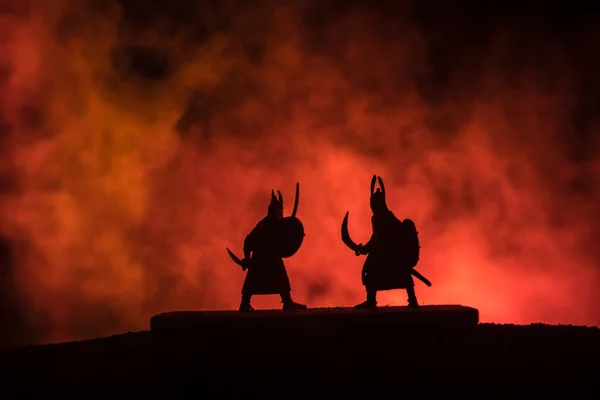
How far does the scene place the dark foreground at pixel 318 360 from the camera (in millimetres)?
3857

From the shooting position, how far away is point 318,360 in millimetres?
4277

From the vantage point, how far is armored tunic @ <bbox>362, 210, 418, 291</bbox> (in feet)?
17.5

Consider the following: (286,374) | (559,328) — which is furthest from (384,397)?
(559,328)

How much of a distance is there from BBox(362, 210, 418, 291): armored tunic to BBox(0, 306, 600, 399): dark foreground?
0.39m

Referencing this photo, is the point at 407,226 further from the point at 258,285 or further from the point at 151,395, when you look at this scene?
the point at 151,395

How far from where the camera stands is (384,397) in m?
3.71

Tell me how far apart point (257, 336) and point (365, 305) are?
1108 millimetres

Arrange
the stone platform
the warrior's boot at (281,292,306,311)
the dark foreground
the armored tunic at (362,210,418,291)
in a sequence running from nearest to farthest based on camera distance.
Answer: the dark foreground → the stone platform → the armored tunic at (362,210,418,291) → the warrior's boot at (281,292,306,311)

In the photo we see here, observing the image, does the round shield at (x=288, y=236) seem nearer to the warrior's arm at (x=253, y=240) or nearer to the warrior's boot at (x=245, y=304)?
the warrior's arm at (x=253, y=240)

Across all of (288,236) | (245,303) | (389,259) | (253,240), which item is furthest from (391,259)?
(245,303)

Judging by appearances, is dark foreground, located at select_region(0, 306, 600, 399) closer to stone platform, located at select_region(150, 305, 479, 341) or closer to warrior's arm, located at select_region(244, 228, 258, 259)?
stone platform, located at select_region(150, 305, 479, 341)

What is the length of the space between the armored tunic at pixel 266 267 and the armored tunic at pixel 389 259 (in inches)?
29.4

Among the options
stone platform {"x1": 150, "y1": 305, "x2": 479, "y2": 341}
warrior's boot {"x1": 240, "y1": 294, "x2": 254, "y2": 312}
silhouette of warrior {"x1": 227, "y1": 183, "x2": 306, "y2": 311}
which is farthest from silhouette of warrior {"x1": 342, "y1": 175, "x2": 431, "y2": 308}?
warrior's boot {"x1": 240, "y1": 294, "x2": 254, "y2": 312}

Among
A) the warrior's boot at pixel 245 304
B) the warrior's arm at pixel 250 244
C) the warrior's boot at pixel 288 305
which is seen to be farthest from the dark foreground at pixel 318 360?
the warrior's arm at pixel 250 244
